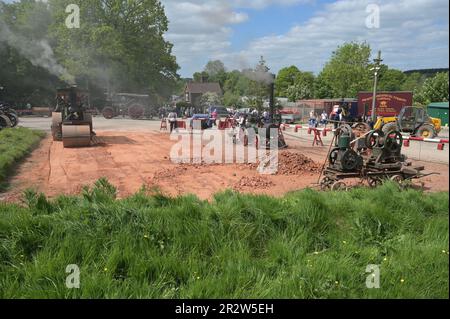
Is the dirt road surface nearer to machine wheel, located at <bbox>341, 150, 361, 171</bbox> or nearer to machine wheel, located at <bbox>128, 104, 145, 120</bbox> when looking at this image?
machine wheel, located at <bbox>341, 150, 361, 171</bbox>

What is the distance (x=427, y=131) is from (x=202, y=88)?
54055mm

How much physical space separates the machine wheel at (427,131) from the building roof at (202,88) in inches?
1979

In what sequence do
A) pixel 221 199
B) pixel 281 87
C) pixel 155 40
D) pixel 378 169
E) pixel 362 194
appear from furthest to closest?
pixel 281 87
pixel 155 40
pixel 378 169
pixel 362 194
pixel 221 199

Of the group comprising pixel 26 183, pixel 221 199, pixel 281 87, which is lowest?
pixel 26 183

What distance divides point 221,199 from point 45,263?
2.42m

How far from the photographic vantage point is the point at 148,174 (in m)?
10.9

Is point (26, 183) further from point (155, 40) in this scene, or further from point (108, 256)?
point (155, 40)

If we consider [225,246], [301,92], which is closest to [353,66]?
[301,92]

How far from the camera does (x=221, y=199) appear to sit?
545 centimetres

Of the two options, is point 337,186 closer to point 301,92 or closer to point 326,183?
point 326,183

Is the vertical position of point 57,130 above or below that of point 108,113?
below

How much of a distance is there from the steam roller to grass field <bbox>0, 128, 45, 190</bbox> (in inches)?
46.7
